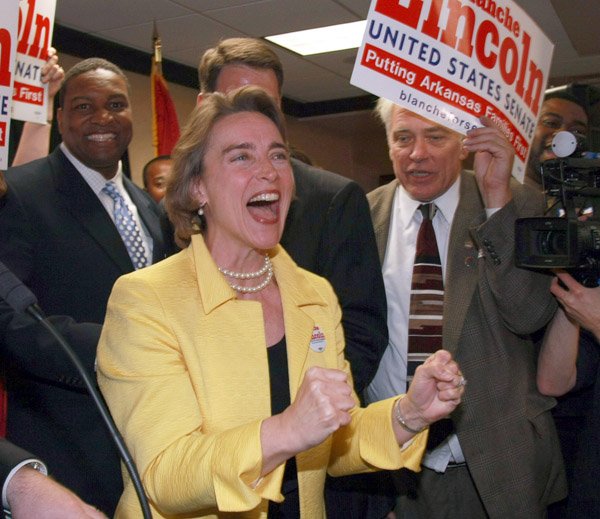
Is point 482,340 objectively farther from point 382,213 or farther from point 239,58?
point 239,58

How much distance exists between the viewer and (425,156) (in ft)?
7.37

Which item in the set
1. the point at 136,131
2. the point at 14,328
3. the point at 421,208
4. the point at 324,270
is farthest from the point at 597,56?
the point at 14,328

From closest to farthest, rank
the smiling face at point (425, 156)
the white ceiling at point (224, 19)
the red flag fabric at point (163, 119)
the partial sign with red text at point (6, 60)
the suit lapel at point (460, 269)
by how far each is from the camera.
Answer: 1. the partial sign with red text at point (6, 60)
2. the suit lapel at point (460, 269)
3. the smiling face at point (425, 156)
4. the red flag fabric at point (163, 119)
5. the white ceiling at point (224, 19)

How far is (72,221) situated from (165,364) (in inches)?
35.8

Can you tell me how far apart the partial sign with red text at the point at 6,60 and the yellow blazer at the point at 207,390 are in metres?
0.70

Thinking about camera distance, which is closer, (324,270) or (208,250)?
(208,250)

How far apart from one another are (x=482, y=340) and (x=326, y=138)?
26.1 ft

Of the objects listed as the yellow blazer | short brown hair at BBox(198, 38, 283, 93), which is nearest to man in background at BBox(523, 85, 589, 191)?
short brown hair at BBox(198, 38, 283, 93)

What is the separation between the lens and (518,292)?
6.74ft

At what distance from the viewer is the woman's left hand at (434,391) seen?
1.38m

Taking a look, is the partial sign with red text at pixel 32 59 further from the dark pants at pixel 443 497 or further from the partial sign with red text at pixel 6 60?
the dark pants at pixel 443 497

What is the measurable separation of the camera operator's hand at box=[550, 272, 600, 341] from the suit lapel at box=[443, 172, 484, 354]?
23cm

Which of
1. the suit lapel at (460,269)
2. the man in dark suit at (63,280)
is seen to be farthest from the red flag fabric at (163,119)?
the suit lapel at (460,269)

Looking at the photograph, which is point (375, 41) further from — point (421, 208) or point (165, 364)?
point (165, 364)
